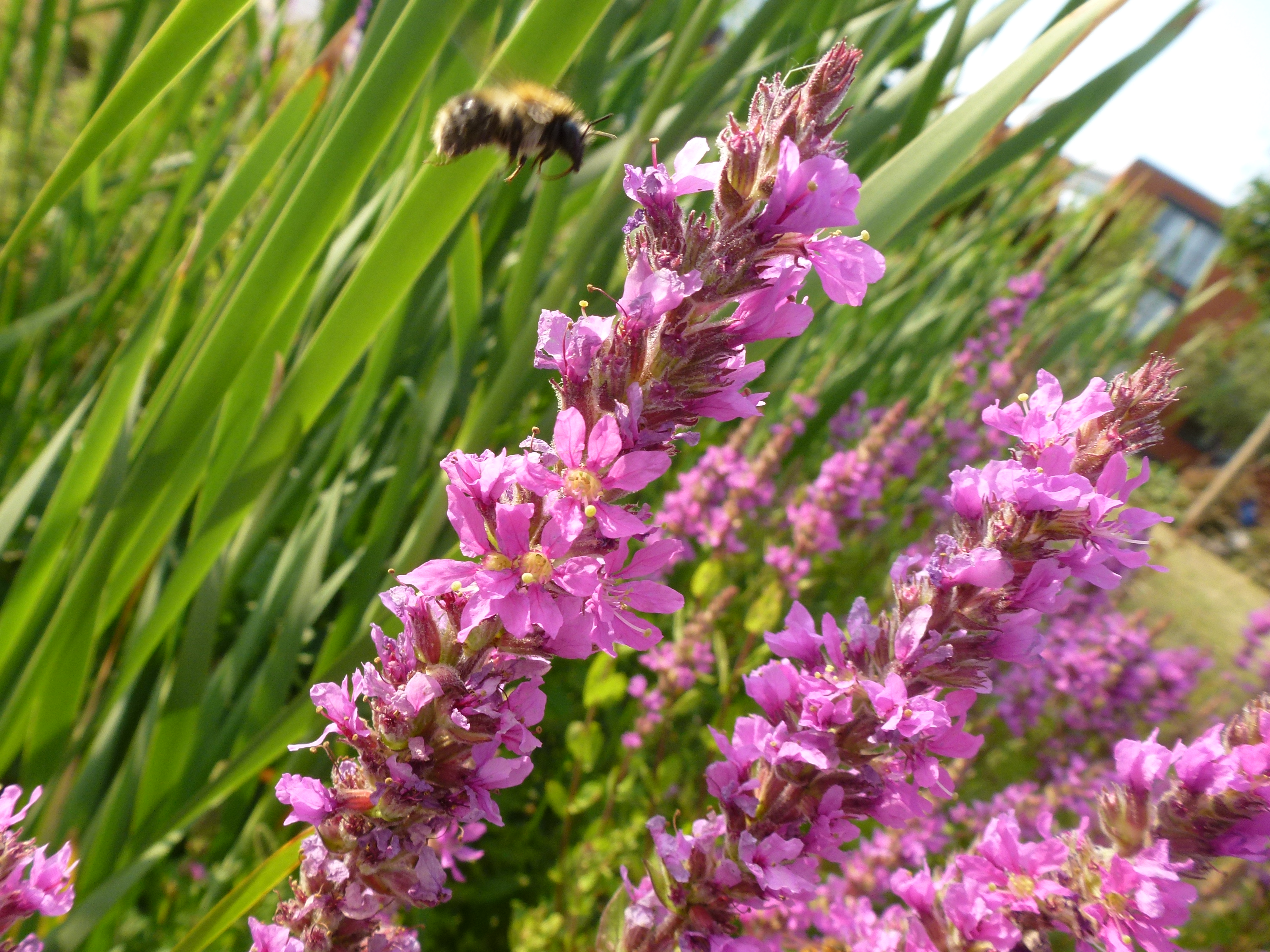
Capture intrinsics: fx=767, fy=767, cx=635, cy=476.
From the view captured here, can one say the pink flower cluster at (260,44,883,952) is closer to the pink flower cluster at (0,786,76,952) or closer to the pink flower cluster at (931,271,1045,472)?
the pink flower cluster at (0,786,76,952)

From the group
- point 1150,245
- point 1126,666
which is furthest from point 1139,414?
point 1150,245

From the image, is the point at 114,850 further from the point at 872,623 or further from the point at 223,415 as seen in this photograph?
the point at 872,623

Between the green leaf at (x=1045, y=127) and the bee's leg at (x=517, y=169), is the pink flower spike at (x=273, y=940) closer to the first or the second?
the bee's leg at (x=517, y=169)

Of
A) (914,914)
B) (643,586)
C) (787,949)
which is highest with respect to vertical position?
(643,586)

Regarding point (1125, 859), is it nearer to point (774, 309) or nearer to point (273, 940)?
point (774, 309)

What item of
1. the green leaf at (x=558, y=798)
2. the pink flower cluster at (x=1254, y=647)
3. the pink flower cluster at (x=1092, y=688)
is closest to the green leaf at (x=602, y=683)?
the green leaf at (x=558, y=798)
